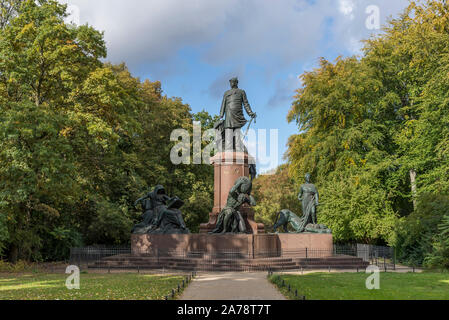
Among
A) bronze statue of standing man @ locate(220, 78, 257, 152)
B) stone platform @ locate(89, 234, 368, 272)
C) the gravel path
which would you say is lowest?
the gravel path

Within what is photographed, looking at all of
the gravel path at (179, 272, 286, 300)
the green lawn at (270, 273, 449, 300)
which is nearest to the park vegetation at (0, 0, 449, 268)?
the green lawn at (270, 273, 449, 300)

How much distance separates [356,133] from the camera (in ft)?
96.9

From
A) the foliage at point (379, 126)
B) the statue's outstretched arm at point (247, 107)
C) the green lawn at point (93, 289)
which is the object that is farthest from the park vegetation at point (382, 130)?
the green lawn at point (93, 289)

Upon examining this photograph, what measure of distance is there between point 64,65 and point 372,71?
63.2 feet

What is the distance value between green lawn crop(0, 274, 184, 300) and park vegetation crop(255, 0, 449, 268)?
1451 centimetres

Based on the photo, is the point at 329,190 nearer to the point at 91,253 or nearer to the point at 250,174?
the point at 250,174

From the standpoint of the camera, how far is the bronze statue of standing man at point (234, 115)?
72.5 feet

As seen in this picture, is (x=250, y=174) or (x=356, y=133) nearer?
Answer: (x=250, y=174)

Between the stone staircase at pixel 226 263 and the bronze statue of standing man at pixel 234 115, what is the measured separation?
6077mm

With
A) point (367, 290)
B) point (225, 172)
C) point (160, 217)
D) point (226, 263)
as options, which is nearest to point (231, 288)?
point (367, 290)

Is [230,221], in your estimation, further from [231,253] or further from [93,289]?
[93,289]

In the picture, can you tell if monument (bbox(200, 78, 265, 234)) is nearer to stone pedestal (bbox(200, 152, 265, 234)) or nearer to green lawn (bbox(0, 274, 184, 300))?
stone pedestal (bbox(200, 152, 265, 234))

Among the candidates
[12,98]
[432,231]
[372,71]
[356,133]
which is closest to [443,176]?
[432,231]

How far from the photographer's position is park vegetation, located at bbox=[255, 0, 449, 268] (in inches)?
974
